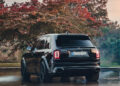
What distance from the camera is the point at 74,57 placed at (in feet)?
56.2

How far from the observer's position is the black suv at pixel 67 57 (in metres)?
17.0

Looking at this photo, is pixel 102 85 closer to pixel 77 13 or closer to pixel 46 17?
pixel 46 17

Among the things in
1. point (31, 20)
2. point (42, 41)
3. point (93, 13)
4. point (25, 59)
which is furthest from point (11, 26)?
point (93, 13)

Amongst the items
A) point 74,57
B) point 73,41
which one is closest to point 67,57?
point 74,57

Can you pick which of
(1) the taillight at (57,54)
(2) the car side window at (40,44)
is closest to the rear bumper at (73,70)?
(1) the taillight at (57,54)

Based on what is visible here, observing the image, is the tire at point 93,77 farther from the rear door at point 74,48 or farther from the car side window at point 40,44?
the car side window at point 40,44

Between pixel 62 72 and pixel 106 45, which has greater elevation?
pixel 62 72

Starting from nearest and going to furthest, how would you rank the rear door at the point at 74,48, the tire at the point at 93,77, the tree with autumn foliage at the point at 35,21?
1. the rear door at the point at 74,48
2. the tire at the point at 93,77
3. the tree with autumn foliage at the point at 35,21

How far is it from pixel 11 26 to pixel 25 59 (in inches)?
360

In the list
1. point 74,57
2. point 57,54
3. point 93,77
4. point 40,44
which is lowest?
point 93,77

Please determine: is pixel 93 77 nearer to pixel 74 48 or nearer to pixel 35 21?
pixel 74 48

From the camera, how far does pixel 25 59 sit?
67.4ft

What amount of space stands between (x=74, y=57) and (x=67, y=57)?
274mm

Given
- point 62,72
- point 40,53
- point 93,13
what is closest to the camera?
point 62,72
